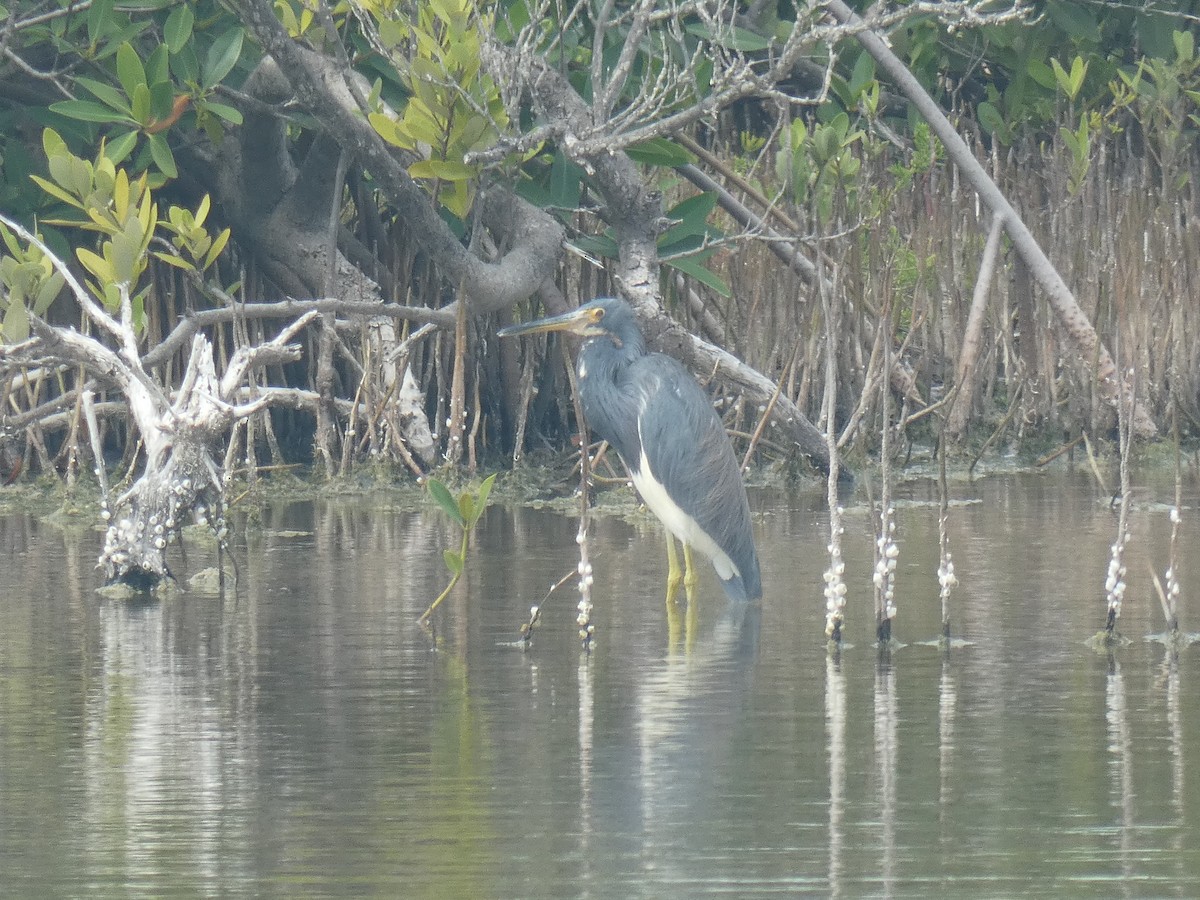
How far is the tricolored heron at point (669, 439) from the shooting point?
21.9 ft

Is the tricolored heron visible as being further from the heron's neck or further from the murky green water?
the murky green water

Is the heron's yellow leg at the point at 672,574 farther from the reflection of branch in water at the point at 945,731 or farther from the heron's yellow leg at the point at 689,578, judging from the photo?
the reflection of branch in water at the point at 945,731

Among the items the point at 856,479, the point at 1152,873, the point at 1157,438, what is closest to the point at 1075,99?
the point at 1157,438

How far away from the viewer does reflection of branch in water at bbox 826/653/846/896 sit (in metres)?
3.45

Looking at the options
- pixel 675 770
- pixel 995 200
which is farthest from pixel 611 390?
pixel 675 770

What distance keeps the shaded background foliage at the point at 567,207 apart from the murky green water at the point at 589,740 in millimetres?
1621

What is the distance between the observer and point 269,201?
31.1 feet

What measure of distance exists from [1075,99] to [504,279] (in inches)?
172

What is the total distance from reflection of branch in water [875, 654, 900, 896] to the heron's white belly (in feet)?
4.57

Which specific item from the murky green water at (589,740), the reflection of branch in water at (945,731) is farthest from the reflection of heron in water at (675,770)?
the reflection of branch in water at (945,731)

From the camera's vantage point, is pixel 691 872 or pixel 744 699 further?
pixel 744 699

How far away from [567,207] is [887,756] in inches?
178

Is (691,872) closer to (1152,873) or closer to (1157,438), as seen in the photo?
(1152,873)

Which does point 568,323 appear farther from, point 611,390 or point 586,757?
point 586,757
